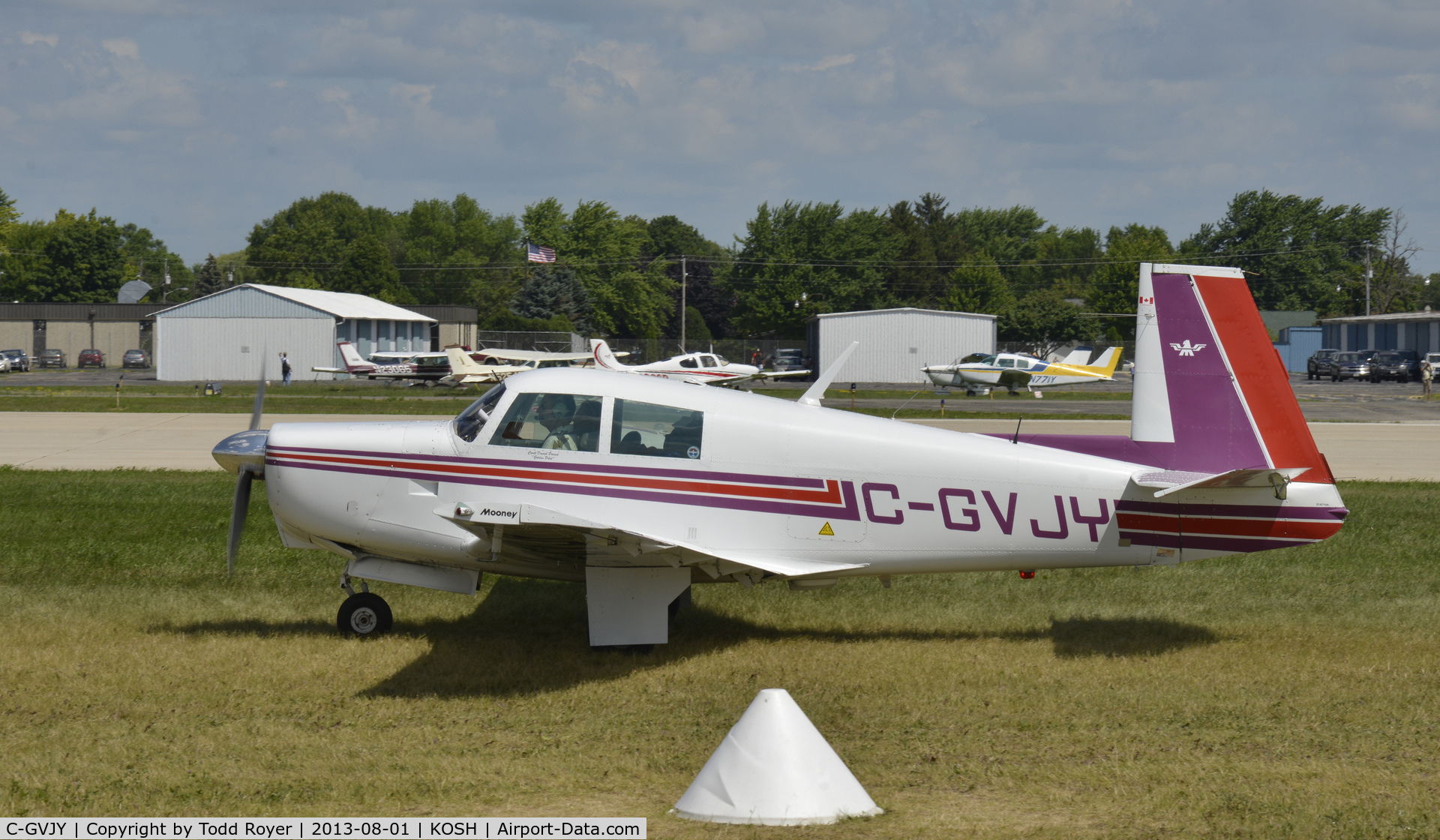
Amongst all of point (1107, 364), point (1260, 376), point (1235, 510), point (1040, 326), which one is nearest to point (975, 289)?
point (1040, 326)

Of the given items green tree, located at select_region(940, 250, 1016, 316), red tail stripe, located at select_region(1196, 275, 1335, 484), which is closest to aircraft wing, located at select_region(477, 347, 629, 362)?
red tail stripe, located at select_region(1196, 275, 1335, 484)

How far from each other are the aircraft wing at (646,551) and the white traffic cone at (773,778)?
2380 millimetres

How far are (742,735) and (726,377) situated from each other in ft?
118

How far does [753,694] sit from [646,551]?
1.27 meters

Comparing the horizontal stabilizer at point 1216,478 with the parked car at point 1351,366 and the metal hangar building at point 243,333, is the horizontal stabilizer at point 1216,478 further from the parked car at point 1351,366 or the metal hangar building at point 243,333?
the parked car at point 1351,366

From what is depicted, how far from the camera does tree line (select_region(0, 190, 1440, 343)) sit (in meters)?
92.8

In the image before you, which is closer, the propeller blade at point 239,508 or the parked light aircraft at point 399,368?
the propeller blade at point 239,508

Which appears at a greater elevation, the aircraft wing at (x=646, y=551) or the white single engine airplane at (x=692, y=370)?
the white single engine airplane at (x=692, y=370)

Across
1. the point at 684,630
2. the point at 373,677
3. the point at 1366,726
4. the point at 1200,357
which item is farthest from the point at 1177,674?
the point at 373,677

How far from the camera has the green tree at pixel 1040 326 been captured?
70938mm

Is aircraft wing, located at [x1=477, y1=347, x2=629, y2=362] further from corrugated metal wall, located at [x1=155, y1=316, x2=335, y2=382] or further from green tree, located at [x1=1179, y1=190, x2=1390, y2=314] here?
green tree, located at [x1=1179, y1=190, x2=1390, y2=314]

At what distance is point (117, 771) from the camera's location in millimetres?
5836

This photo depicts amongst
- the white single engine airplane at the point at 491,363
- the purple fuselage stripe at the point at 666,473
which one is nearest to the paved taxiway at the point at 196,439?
the purple fuselage stripe at the point at 666,473

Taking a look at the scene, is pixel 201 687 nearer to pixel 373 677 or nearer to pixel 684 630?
pixel 373 677
